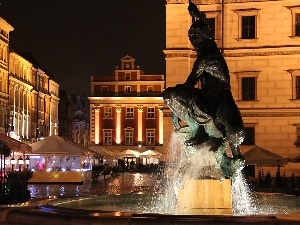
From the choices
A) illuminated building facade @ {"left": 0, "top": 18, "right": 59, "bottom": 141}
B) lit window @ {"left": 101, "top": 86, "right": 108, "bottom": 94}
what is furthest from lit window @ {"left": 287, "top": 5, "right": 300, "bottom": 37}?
lit window @ {"left": 101, "top": 86, "right": 108, "bottom": 94}

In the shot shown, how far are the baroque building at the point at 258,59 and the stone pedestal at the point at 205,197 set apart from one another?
89.0ft

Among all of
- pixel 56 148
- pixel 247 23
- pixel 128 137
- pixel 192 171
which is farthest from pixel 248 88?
pixel 128 137

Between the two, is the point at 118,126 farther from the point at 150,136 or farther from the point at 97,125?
the point at 150,136

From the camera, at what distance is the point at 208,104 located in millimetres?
10391

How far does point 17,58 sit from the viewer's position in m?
72.6

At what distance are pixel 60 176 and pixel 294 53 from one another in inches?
630

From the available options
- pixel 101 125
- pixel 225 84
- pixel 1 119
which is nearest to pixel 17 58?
pixel 1 119

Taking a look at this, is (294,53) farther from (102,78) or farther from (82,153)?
(102,78)

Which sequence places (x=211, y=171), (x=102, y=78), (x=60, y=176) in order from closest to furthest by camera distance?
(x=211, y=171) → (x=60, y=176) → (x=102, y=78)

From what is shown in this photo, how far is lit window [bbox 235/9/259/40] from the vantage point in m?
37.8

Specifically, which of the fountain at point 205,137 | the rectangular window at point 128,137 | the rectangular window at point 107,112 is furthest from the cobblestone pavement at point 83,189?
the rectangular window at point 128,137

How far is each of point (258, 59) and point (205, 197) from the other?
2865 cm

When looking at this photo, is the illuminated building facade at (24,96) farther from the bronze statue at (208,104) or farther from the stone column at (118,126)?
the bronze statue at (208,104)

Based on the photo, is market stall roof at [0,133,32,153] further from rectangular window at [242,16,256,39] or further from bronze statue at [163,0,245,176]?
bronze statue at [163,0,245,176]
